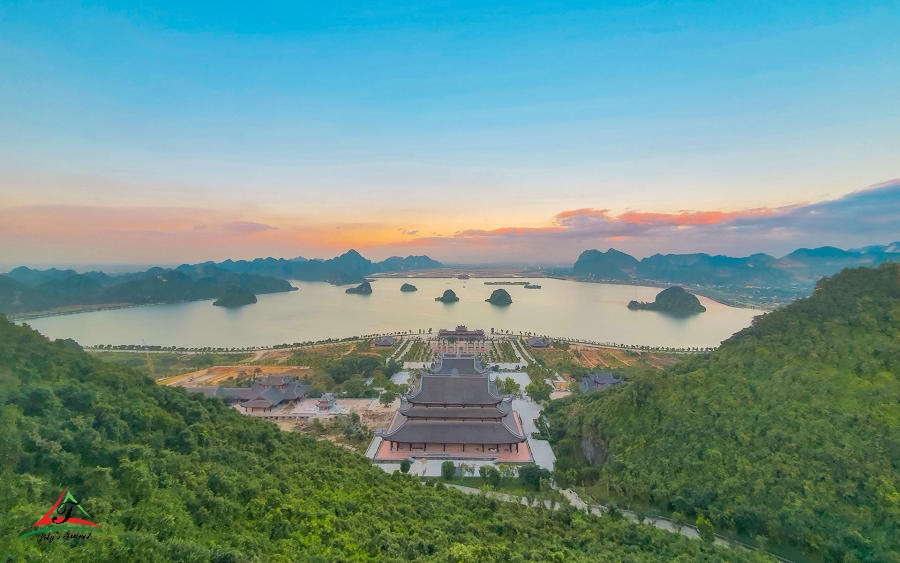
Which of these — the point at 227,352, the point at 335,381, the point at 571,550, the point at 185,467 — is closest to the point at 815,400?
the point at 571,550

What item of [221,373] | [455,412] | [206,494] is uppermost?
[206,494]

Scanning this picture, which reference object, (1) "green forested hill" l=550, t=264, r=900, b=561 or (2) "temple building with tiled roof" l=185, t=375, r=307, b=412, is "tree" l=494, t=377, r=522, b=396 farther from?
(2) "temple building with tiled roof" l=185, t=375, r=307, b=412

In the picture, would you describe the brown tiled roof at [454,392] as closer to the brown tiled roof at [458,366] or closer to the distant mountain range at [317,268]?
the brown tiled roof at [458,366]

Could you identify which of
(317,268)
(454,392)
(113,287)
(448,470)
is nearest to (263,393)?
(454,392)

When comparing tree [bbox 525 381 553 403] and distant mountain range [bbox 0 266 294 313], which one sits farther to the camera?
distant mountain range [bbox 0 266 294 313]

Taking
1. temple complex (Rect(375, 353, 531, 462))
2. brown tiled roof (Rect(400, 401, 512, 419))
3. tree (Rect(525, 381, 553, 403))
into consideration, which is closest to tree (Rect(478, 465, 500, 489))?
temple complex (Rect(375, 353, 531, 462))

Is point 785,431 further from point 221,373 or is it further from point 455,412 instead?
point 221,373

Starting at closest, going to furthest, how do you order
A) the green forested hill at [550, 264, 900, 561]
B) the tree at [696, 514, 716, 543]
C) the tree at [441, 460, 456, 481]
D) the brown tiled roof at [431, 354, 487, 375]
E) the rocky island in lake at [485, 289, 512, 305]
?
the green forested hill at [550, 264, 900, 561]
the tree at [696, 514, 716, 543]
the tree at [441, 460, 456, 481]
the brown tiled roof at [431, 354, 487, 375]
the rocky island in lake at [485, 289, 512, 305]
